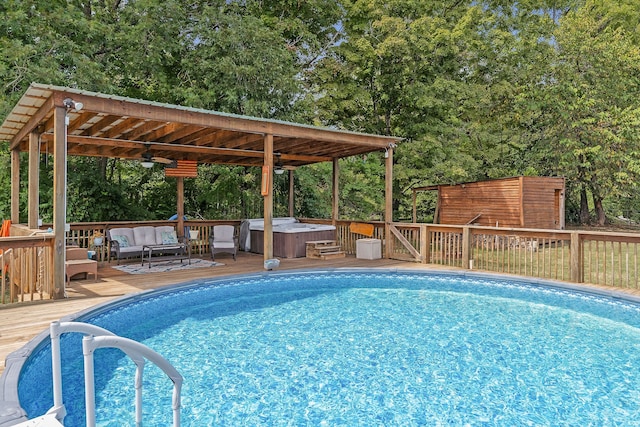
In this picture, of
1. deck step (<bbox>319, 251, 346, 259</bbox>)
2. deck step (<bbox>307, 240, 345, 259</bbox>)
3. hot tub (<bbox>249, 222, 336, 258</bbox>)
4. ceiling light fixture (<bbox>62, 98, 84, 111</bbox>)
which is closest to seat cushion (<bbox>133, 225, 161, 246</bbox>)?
hot tub (<bbox>249, 222, 336, 258</bbox>)

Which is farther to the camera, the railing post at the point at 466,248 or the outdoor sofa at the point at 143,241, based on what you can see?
the outdoor sofa at the point at 143,241

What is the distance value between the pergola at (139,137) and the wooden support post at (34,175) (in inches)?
0.6

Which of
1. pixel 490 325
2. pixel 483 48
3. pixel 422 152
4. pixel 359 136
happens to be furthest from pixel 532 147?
pixel 490 325

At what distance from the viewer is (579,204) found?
23609 millimetres

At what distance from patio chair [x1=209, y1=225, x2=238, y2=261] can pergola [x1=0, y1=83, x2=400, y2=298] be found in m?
1.35

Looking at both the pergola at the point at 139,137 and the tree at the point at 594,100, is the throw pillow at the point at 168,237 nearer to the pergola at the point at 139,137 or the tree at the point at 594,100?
the pergola at the point at 139,137

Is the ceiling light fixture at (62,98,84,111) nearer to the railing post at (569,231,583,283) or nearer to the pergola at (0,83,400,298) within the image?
the pergola at (0,83,400,298)

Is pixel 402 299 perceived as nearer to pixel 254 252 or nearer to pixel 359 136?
pixel 359 136

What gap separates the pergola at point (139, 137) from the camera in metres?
5.74

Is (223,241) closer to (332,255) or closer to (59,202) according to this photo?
(332,255)

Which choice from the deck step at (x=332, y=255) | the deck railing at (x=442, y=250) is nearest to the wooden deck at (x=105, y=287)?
the deck step at (x=332, y=255)

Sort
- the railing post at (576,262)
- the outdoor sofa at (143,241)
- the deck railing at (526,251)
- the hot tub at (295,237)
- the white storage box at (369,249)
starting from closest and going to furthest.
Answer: the deck railing at (526,251)
the railing post at (576,262)
the outdoor sofa at (143,241)
the white storage box at (369,249)
the hot tub at (295,237)

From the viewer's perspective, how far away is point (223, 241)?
392 inches

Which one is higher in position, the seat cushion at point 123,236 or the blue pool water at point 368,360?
the seat cushion at point 123,236
